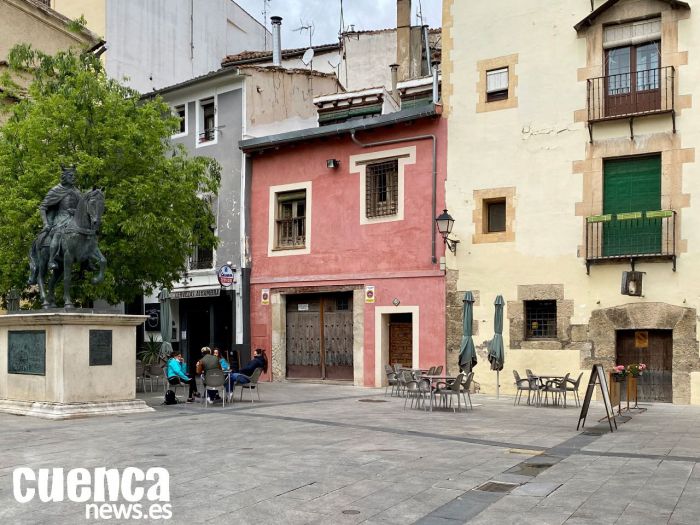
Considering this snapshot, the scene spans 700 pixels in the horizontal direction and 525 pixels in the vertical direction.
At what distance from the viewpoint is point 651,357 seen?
720 inches

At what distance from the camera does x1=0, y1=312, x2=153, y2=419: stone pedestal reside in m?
14.2

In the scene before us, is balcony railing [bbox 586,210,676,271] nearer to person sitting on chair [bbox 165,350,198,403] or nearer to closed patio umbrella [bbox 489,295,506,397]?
closed patio umbrella [bbox 489,295,506,397]

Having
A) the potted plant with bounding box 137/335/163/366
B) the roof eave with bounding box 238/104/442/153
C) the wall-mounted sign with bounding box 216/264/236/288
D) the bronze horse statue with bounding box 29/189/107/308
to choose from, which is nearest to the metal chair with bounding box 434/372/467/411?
the bronze horse statue with bounding box 29/189/107/308

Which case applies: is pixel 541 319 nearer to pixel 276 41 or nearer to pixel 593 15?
pixel 593 15

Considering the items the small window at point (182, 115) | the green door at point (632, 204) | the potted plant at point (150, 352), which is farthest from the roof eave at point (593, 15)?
the potted plant at point (150, 352)

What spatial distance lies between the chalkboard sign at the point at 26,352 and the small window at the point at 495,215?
11242 mm

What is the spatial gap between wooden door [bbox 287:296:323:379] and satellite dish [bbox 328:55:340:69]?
12.9 metres

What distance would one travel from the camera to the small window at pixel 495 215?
20531 mm

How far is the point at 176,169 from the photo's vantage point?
1997 cm

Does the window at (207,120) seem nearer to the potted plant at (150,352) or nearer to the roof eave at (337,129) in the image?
the roof eave at (337,129)

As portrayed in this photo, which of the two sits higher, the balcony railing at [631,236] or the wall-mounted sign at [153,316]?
the balcony railing at [631,236]

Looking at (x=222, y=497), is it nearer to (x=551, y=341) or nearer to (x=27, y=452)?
(x=27, y=452)

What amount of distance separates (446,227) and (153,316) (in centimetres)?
1250

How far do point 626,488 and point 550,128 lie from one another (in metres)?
13.1
